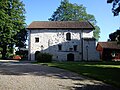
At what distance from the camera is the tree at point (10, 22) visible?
184 ft

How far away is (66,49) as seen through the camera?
178 ft

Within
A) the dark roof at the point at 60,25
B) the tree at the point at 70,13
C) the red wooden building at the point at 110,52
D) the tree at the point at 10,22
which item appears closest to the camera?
the dark roof at the point at 60,25

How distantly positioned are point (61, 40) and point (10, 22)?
12866mm

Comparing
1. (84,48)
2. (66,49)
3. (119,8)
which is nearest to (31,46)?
(66,49)

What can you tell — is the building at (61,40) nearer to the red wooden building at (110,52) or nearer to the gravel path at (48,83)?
the red wooden building at (110,52)

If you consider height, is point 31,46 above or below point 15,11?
below

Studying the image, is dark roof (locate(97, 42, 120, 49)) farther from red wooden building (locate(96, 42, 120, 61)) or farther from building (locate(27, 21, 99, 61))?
building (locate(27, 21, 99, 61))

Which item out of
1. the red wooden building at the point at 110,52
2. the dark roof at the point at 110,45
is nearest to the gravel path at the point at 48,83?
the red wooden building at the point at 110,52

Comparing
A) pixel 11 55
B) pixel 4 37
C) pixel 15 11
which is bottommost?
pixel 11 55

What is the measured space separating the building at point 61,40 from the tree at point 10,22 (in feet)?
17.2

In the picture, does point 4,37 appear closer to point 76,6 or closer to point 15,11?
point 15,11

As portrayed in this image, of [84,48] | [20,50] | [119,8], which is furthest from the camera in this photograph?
[20,50]

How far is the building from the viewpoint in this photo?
54.1m

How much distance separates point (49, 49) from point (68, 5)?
71.8ft
